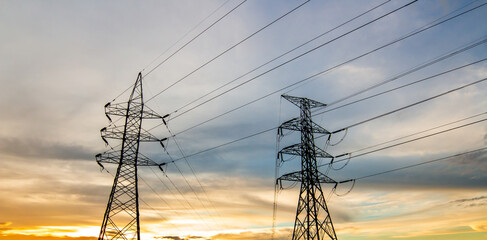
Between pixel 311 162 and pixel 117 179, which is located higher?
pixel 311 162

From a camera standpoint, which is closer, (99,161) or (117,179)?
(117,179)

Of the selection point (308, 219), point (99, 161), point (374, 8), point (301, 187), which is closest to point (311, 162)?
point (301, 187)

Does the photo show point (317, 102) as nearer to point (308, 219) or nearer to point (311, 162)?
point (311, 162)

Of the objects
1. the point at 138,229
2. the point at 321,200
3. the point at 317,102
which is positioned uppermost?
the point at 317,102

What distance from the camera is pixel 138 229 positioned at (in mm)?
24328

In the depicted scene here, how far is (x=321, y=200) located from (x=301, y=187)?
1.94 meters

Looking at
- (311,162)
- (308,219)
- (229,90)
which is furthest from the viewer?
(311,162)

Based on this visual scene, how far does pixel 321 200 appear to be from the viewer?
1076 inches

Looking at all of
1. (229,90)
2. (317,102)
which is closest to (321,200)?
(317,102)

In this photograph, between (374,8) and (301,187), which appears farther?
(301,187)

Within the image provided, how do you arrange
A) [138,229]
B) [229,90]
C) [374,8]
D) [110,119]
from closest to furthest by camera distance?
[374,8] → [229,90] → [138,229] → [110,119]

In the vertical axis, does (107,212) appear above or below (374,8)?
below

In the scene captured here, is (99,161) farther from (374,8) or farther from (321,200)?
(374,8)

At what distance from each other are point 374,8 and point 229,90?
10.8 meters
